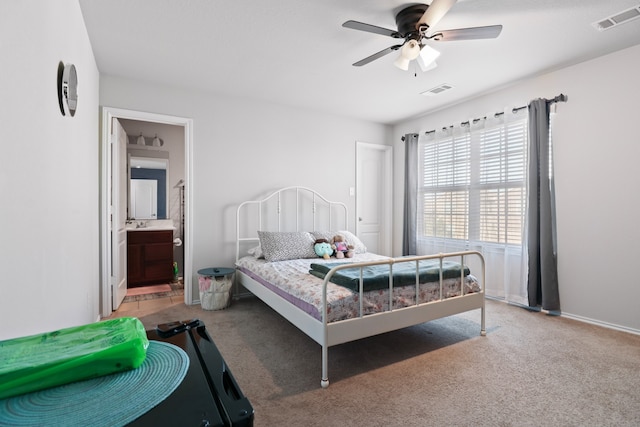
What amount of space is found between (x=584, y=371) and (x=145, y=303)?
406cm

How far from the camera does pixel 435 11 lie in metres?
1.93

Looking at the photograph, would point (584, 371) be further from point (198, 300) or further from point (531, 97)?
point (198, 300)

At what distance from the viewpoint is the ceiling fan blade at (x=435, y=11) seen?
1841mm

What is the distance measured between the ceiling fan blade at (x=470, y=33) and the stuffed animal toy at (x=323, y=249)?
2287mm

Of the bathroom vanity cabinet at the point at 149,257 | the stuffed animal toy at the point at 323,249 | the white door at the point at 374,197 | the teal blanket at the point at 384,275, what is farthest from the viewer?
the white door at the point at 374,197

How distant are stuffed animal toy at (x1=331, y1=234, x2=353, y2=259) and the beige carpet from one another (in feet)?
3.50

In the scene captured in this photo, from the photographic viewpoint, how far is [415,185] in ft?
15.6

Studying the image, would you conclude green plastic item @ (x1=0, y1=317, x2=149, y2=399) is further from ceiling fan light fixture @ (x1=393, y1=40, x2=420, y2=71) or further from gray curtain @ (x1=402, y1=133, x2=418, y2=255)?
gray curtain @ (x1=402, y1=133, x2=418, y2=255)

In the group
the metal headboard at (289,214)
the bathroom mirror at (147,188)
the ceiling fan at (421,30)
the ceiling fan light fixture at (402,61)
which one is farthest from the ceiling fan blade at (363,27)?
the bathroom mirror at (147,188)

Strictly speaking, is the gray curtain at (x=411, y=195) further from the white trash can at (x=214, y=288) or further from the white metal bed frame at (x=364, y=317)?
the white trash can at (x=214, y=288)

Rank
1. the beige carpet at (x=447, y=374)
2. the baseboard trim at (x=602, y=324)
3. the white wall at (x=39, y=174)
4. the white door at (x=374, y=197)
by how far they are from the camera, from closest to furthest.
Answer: the white wall at (x=39, y=174) < the beige carpet at (x=447, y=374) < the baseboard trim at (x=602, y=324) < the white door at (x=374, y=197)

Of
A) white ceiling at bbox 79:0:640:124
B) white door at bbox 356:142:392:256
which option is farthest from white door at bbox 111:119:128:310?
white door at bbox 356:142:392:256

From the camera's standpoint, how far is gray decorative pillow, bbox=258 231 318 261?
352 centimetres

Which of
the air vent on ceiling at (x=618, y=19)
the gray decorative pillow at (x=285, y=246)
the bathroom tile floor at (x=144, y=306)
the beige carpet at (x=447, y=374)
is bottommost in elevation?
the beige carpet at (x=447, y=374)
